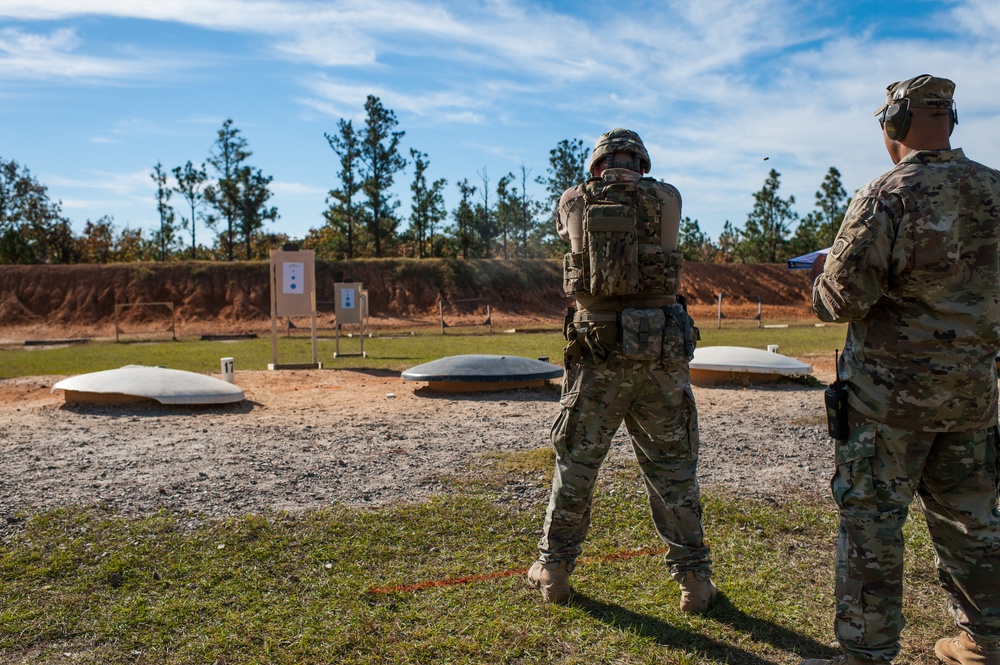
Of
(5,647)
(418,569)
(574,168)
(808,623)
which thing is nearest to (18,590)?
(5,647)

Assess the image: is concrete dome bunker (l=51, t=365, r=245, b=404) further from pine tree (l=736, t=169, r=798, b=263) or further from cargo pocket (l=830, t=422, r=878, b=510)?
pine tree (l=736, t=169, r=798, b=263)

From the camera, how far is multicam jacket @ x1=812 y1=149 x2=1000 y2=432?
98.6 inches

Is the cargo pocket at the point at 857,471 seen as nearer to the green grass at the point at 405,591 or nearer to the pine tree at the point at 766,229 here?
the green grass at the point at 405,591

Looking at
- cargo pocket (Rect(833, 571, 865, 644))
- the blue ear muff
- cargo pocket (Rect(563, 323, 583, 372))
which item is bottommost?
cargo pocket (Rect(833, 571, 865, 644))

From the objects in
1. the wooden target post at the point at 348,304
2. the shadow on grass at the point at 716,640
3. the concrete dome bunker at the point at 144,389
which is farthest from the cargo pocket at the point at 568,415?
the wooden target post at the point at 348,304

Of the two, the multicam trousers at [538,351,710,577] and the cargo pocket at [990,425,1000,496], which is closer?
the cargo pocket at [990,425,1000,496]

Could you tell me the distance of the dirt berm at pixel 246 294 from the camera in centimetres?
3697

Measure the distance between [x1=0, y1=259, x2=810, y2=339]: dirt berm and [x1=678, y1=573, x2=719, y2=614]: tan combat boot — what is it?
107 ft

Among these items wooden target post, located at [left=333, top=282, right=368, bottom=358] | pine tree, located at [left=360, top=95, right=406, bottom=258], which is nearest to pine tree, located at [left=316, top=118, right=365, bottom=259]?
pine tree, located at [left=360, top=95, right=406, bottom=258]

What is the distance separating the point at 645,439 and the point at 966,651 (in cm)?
138

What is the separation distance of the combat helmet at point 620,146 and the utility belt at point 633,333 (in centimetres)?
62

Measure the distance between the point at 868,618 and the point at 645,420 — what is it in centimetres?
113

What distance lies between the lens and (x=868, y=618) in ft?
8.35

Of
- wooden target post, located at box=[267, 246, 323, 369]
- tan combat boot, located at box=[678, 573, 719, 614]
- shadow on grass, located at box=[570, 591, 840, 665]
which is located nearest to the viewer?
shadow on grass, located at box=[570, 591, 840, 665]
